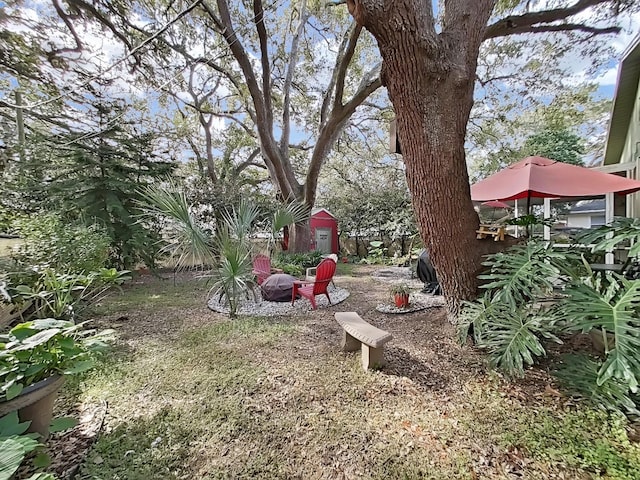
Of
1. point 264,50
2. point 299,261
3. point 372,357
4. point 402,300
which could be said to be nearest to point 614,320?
point 372,357

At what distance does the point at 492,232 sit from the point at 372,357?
5.62 feet

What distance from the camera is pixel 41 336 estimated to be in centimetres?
149

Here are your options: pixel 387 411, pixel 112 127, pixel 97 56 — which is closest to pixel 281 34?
pixel 97 56

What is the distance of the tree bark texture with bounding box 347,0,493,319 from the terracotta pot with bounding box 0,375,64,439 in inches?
120

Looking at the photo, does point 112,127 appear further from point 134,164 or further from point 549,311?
point 549,311

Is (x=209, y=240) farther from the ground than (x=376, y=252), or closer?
farther from the ground

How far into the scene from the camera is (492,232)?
2.80 m

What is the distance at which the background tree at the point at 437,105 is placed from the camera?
247cm

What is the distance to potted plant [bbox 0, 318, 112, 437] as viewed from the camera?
4.60 ft

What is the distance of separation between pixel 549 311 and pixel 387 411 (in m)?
1.59

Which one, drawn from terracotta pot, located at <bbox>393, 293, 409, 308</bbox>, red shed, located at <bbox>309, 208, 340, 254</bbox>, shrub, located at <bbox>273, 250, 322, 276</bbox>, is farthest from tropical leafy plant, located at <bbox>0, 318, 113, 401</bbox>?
red shed, located at <bbox>309, 208, 340, 254</bbox>

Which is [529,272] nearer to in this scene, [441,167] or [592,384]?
[592,384]

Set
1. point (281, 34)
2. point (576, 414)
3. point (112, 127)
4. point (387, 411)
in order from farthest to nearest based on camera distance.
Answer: point (281, 34), point (112, 127), point (387, 411), point (576, 414)

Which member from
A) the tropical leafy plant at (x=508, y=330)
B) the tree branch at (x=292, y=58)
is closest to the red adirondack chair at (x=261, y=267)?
the tropical leafy plant at (x=508, y=330)
